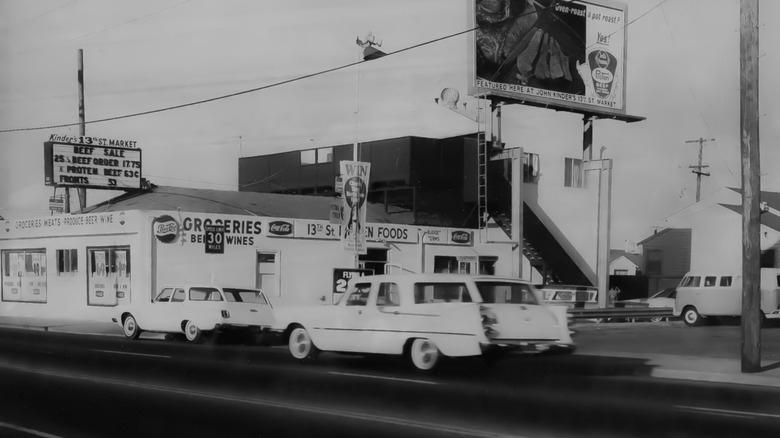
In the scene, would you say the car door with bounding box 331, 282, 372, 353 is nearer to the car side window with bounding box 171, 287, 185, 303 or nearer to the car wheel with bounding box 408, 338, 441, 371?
the car wheel with bounding box 408, 338, 441, 371

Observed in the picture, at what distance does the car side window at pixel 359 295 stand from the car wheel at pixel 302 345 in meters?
1.12

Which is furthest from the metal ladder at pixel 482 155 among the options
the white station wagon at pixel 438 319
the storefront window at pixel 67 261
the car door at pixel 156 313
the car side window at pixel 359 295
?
the white station wagon at pixel 438 319

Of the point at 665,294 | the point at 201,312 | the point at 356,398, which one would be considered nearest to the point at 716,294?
the point at 665,294

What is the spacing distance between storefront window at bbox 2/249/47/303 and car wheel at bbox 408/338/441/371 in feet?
75.4

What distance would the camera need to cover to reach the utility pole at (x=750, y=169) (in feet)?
46.3

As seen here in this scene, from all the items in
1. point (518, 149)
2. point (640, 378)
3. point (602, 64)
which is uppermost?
point (602, 64)

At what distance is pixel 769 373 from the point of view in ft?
45.4

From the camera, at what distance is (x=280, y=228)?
1216 inches

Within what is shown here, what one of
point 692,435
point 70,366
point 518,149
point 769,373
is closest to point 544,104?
point 518,149

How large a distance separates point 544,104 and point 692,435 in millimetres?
27524

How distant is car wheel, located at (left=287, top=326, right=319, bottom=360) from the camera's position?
48.2ft

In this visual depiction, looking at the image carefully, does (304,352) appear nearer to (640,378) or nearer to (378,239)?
(640,378)

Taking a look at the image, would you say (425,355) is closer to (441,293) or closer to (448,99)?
(441,293)

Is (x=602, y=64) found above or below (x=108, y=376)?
above
